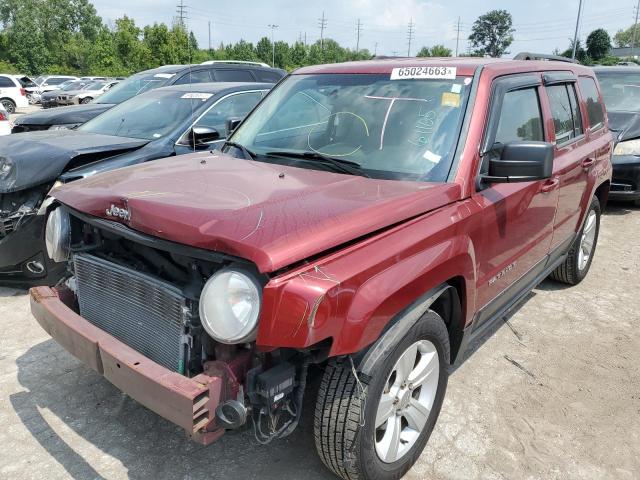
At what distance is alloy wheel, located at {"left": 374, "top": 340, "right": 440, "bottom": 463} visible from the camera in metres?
2.41

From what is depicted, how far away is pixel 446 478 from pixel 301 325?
1343mm

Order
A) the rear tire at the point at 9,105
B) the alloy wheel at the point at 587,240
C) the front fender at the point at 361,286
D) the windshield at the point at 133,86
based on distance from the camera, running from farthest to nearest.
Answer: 1. the rear tire at the point at 9,105
2. the windshield at the point at 133,86
3. the alloy wheel at the point at 587,240
4. the front fender at the point at 361,286

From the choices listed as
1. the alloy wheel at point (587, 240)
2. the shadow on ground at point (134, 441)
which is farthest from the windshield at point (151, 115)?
the alloy wheel at point (587, 240)

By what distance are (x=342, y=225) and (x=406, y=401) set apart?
98 centimetres

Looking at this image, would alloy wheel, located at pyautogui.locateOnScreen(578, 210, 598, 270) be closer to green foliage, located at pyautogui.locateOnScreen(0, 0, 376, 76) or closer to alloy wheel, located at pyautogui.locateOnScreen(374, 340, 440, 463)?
alloy wheel, located at pyautogui.locateOnScreen(374, 340, 440, 463)

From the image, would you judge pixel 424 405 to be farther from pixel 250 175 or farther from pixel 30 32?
pixel 30 32

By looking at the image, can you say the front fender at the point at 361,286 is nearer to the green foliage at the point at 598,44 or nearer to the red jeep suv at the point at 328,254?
the red jeep suv at the point at 328,254

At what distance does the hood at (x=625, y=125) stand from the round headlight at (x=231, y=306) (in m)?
7.42

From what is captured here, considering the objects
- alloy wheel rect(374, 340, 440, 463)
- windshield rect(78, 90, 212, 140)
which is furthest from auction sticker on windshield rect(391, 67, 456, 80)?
windshield rect(78, 90, 212, 140)

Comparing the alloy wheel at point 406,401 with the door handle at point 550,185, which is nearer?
the alloy wheel at point 406,401

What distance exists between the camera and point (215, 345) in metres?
2.16

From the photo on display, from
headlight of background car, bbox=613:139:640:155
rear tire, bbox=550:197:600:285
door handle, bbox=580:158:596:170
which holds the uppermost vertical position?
door handle, bbox=580:158:596:170

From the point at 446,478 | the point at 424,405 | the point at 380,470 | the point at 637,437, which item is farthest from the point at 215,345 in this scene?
the point at 637,437

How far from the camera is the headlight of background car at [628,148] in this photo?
299 inches
